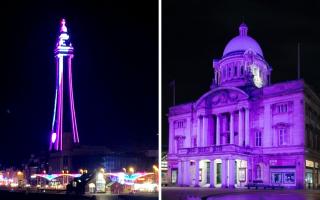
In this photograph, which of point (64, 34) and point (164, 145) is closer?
point (64, 34)

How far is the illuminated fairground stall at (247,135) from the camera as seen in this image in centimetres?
851

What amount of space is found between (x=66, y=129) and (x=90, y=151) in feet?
7.24

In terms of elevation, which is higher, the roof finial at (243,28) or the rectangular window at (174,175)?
the roof finial at (243,28)

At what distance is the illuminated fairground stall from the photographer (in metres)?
8.51

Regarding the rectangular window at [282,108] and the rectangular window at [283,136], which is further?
the rectangular window at [282,108]

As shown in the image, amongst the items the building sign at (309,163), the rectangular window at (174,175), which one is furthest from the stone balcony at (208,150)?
the building sign at (309,163)

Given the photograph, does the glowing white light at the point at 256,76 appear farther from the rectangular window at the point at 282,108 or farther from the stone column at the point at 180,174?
the stone column at the point at 180,174

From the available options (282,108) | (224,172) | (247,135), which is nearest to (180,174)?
(224,172)

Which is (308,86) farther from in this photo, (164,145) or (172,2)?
(164,145)

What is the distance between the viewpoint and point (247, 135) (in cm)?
960

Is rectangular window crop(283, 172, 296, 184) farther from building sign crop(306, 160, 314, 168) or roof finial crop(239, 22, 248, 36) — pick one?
roof finial crop(239, 22, 248, 36)

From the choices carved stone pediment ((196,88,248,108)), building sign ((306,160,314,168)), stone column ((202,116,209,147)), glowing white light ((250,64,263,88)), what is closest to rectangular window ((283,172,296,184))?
building sign ((306,160,314,168))

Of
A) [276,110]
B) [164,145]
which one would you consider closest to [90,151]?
[164,145]

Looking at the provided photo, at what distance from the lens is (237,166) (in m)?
9.67
